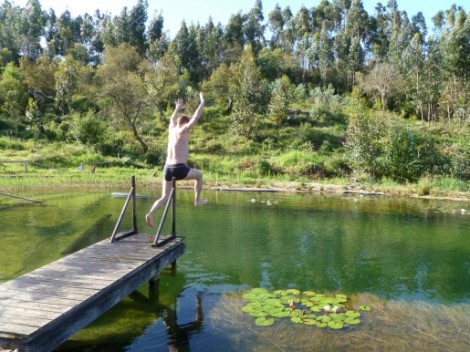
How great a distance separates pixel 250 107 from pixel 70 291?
29766mm

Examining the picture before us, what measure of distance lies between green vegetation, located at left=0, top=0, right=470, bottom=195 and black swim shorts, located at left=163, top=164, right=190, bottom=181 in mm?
16323

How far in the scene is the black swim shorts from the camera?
7.70 metres

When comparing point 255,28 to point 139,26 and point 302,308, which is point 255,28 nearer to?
point 139,26

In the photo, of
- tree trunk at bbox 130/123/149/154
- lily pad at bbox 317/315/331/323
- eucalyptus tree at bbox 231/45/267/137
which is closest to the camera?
lily pad at bbox 317/315/331/323

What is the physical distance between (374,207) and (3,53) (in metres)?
50.8

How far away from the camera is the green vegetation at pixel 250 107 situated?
26281mm

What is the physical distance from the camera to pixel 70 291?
5.29 m

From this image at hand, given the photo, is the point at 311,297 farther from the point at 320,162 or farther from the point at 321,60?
the point at 321,60

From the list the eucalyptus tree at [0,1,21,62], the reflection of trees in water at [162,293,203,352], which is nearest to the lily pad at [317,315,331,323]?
the reflection of trees in water at [162,293,203,352]

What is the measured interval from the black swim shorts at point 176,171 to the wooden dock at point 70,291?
48.9 inches

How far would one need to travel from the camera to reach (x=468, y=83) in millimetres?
37500

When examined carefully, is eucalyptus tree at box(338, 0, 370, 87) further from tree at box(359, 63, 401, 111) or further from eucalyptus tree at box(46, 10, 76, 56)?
eucalyptus tree at box(46, 10, 76, 56)

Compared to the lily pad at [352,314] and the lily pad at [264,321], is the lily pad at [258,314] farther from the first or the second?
the lily pad at [352,314]

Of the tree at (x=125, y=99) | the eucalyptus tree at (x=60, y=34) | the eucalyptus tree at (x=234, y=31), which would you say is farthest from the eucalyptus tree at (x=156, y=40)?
the tree at (x=125, y=99)
